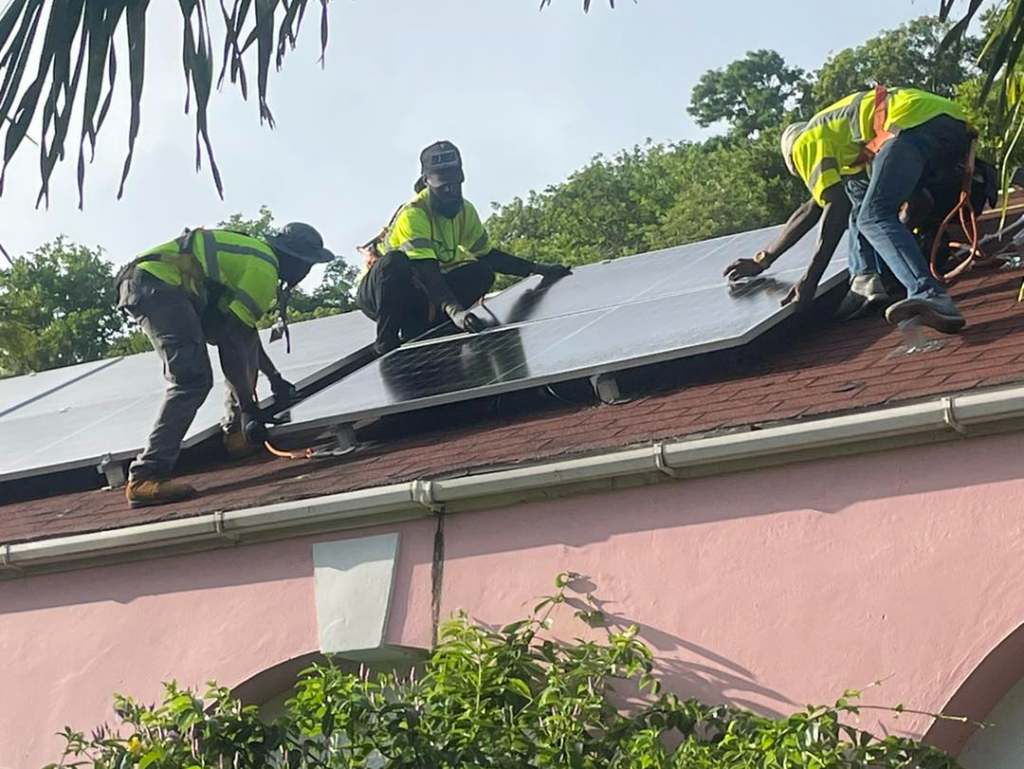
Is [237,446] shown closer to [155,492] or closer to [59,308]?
[155,492]

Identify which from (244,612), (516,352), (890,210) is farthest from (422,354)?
(890,210)

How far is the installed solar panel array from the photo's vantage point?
7316mm

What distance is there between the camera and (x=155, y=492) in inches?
303

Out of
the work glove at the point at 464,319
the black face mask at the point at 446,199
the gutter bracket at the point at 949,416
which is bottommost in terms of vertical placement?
the gutter bracket at the point at 949,416

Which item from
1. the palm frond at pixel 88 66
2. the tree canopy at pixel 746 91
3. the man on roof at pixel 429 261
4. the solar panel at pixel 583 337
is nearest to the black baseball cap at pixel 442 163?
the man on roof at pixel 429 261

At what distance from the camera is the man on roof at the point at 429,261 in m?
9.39

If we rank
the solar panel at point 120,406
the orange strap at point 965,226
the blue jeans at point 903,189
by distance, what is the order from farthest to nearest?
1. the solar panel at point 120,406
2. the orange strap at point 965,226
3. the blue jeans at point 903,189

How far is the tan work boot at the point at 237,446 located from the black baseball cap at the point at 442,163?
206 cm

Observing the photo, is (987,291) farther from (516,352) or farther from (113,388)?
(113,388)

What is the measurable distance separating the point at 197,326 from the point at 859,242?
3261 mm

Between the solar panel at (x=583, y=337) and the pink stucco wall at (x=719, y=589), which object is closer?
the pink stucco wall at (x=719, y=589)

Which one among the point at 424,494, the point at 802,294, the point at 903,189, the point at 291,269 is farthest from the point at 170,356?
the point at 903,189

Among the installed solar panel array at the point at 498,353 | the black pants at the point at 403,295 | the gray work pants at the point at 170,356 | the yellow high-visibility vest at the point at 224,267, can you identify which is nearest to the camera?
the installed solar panel array at the point at 498,353

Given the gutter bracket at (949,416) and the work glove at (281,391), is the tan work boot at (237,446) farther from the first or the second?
the gutter bracket at (949,416)
